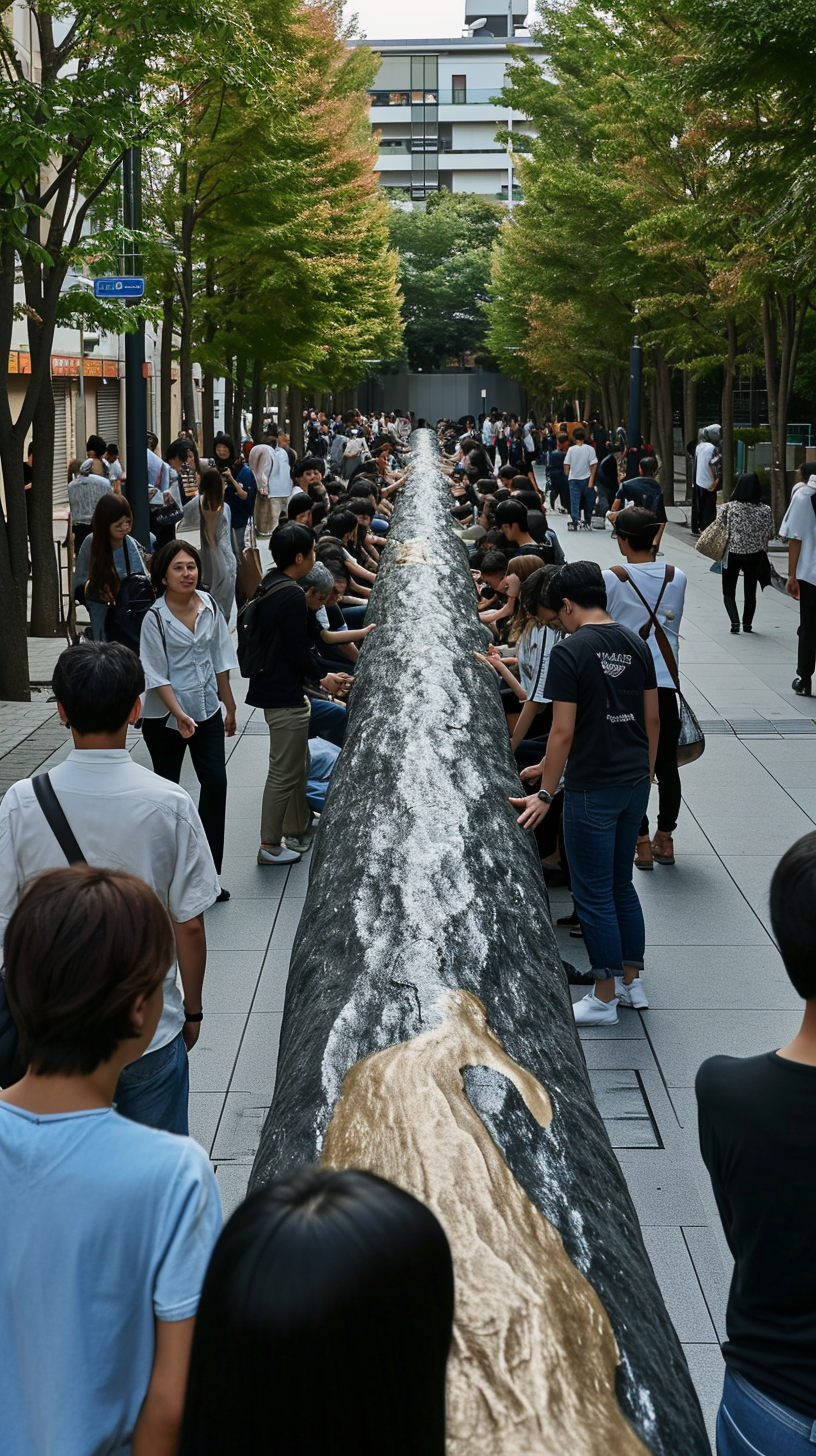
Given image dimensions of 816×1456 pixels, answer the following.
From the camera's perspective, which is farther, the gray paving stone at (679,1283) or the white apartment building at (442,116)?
the white apartment building at (442,116)

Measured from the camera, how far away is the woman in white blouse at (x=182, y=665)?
21.4 feet

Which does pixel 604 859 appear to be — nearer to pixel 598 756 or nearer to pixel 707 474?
pixel 598 756

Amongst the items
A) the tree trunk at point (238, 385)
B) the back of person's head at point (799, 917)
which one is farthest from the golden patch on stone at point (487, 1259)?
the tree trunk at point (238, 385)

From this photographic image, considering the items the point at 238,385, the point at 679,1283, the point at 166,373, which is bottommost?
the point at 679,1283

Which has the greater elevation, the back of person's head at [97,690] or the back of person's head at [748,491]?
the back of person's head at [748,491]

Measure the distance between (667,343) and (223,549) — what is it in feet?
64.2

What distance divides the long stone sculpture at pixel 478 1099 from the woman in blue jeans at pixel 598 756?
0.31 m

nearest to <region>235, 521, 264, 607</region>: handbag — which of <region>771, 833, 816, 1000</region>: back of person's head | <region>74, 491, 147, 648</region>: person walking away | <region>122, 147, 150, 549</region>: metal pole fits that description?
<region>122, 147, 150, 549</region>: metal pole

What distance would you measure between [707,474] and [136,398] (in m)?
11.4

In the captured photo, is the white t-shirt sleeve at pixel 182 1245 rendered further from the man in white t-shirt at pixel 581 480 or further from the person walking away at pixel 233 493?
the man in white t-shirt at pixel 581 480

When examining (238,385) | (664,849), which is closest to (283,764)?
(664,849)

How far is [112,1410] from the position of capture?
1.93 metres

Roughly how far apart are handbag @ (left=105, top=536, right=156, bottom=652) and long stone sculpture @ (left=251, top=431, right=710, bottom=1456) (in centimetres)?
258

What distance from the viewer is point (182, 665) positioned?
6.68 m
